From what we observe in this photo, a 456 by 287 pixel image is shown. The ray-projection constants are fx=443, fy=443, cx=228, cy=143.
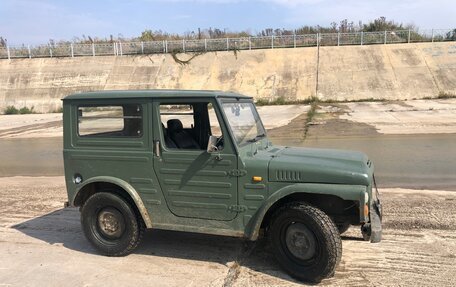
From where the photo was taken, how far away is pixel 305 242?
14.8 ft

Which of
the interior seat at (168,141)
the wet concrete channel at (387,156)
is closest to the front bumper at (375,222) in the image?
the interior seat at (168,141)

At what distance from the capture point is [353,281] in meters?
4.44

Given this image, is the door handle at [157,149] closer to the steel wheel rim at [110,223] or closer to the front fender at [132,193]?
the front fender at [132,193]

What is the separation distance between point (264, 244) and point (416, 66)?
1095 inches

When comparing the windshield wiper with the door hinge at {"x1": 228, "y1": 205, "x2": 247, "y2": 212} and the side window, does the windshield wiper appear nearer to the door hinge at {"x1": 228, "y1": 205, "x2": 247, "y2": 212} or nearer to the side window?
the side window

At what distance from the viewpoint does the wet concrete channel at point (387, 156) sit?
31.0 ft

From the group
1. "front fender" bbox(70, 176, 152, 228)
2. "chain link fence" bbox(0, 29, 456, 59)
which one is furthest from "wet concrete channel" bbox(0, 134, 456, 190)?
"chain link fence" bbox(0, 29, 456, 59)

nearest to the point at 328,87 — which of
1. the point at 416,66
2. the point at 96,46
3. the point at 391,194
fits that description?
the point at 416,66

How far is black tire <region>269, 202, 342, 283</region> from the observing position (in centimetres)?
435

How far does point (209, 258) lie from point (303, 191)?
1.49m

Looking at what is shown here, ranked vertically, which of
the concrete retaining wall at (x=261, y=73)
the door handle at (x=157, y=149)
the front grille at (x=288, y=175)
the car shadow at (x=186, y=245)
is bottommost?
the car shadow at (x=186, y=245)

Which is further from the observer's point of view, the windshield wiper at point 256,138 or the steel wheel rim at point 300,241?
the windshield wiper at point 256,138

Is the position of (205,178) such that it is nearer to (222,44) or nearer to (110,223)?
(110,223)

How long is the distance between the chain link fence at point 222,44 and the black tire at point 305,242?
99.4 feet
